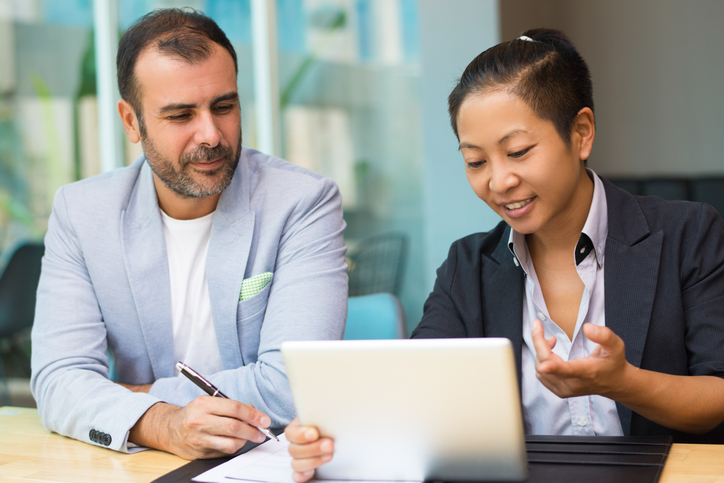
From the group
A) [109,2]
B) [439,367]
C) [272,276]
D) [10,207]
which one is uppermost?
[109,2]

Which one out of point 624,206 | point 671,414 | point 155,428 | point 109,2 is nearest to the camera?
point 671,414

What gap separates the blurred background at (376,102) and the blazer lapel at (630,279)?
174 centimetres

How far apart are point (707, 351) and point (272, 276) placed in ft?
3.04

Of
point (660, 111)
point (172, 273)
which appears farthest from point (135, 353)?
point (660, 111)

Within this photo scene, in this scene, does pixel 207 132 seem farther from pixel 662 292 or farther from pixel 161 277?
pixel 662 292

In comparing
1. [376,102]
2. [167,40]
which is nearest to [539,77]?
[167,40]

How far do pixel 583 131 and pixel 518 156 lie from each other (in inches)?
6.5

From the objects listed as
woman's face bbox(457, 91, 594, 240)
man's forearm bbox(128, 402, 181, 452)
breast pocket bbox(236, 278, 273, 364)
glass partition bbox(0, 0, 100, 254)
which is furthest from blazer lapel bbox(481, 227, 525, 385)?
glass partition bbox(0, 0, 100, 254)

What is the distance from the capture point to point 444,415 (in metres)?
0.91

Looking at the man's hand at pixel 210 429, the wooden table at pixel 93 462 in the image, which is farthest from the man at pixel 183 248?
the man's hand at pixel 210 429

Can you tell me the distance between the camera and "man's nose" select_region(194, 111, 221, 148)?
5.36 feet

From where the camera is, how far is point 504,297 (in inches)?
58.1

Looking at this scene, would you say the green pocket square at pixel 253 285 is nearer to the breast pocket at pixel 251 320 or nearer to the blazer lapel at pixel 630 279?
the breast pocket at pixel 251 320

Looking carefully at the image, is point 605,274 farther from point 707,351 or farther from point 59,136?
point 59,136
